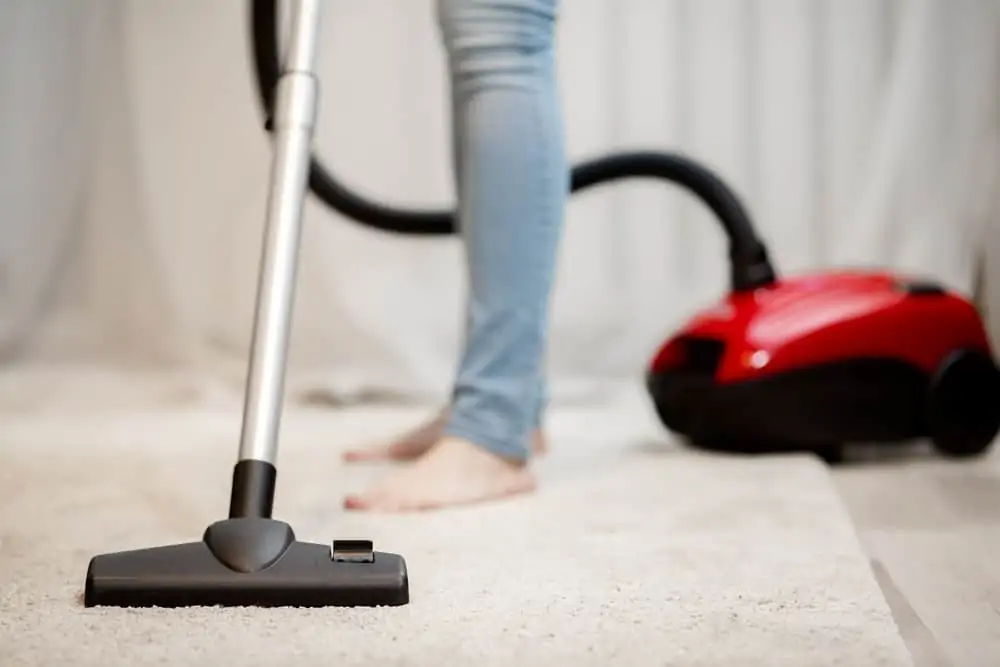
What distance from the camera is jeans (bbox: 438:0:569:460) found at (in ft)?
3.64

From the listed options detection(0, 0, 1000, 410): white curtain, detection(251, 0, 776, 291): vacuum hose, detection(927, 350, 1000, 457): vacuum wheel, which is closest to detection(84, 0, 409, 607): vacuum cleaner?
detection(251, 0, 776, 291): vacuum hose

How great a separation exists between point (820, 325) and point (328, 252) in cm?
104

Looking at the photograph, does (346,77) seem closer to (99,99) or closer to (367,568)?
(99,99)

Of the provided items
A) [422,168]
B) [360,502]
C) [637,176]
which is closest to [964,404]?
[637,176]

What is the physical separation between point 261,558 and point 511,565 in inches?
7.7

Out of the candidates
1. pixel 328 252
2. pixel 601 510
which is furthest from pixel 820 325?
pixel 328 252

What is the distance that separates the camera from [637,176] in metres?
1.56

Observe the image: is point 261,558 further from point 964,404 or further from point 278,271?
point 964,404

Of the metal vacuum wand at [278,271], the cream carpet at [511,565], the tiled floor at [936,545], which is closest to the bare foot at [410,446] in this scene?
the cream carpet at [511,565]

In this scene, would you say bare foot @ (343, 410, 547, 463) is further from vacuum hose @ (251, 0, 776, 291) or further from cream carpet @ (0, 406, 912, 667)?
vacuum hose @ (251, 0, 776, 291)

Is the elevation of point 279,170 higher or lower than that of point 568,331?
higher

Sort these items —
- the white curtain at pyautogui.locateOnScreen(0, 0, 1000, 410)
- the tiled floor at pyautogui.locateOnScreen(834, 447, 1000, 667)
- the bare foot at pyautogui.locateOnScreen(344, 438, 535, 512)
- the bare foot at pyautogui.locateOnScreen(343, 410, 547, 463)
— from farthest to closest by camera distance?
the white curtain at pyautogui.locateOnScreen(0, 0, 1000, 410) < the bare foot at pyautogui.locateOnScreen(343, 410, 547, 463) < the bare foot at pyautogui.locateOnScreen(344, 438, 535, 512) < the tiled floor at pyautogui.locateOnScreen(834, 447, 1000, 667)

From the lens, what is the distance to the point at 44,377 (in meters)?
2.21

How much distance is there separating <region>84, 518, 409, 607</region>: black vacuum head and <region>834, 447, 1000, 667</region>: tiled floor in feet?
1.10
